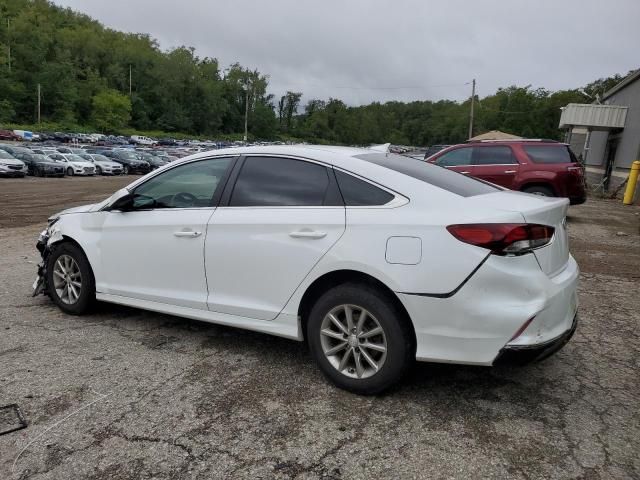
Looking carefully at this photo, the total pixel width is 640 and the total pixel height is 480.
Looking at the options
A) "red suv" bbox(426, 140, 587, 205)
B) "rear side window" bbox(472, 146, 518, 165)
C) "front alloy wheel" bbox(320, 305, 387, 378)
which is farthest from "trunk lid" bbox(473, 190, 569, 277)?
"rear side window" bbox(472, 146, 518, 165)

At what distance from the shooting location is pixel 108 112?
10300 cm

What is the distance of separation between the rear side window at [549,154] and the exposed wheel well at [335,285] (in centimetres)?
872

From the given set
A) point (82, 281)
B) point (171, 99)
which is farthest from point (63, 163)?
point (171, 99)

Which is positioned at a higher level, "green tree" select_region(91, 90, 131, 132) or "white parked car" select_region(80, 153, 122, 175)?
"green tree" select_region(91, 90, 131, 132)

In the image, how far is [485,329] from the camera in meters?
2.88

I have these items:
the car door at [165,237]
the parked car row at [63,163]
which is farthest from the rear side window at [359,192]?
the parked car row at [63,163]

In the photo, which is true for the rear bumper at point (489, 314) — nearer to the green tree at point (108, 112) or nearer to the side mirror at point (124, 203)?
the side mirror at point (124, 203)

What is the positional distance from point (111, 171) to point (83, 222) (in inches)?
1215

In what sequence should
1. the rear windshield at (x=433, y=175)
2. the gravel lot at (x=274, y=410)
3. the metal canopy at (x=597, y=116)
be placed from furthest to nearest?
the metal canopy at (x=597, y=116), the rear windshield at (x=433, y=175), the gravel lot at (x=274, y=410)

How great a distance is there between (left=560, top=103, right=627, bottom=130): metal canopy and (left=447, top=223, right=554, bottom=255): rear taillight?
25.9m

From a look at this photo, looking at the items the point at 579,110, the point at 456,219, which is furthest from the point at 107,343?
the point at 579,110

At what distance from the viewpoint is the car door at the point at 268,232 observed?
3369 millimetres

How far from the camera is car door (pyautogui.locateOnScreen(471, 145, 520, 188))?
35.2 ft

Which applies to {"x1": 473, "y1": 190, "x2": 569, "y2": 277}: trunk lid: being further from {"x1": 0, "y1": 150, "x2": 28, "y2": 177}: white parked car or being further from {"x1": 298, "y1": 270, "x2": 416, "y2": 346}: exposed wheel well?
{"x1": 0, "y1": 150, "x2": 28, "y2": 177}: white parked car
